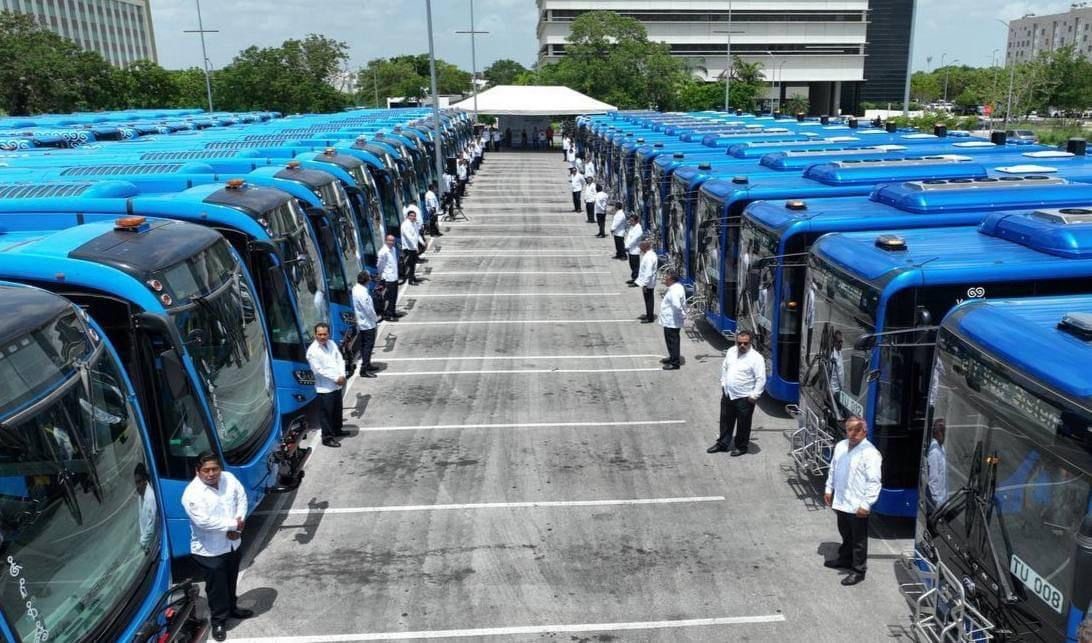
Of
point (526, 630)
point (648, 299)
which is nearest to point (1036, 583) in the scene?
point (526, 630)

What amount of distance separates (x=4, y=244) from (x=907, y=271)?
322 inches

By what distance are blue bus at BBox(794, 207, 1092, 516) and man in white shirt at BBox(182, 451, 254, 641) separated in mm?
5250

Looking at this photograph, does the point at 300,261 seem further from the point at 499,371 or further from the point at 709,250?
the point at 709,250

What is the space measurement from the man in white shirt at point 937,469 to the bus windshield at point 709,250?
7312mm

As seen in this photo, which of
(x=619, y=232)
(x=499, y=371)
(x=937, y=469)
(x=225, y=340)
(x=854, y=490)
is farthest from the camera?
(x=619, y=232)

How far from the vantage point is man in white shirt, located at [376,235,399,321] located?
49.4 feet

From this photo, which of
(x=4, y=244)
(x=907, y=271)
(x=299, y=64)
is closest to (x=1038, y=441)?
(x=907, y=271)

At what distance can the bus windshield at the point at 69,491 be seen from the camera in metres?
4.64

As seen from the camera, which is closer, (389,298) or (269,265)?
(269,265)

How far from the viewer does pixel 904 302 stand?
301 inches

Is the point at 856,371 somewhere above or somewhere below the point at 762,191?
below

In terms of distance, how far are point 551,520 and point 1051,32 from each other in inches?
6509

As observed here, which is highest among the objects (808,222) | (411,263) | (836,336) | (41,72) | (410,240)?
(41,72)

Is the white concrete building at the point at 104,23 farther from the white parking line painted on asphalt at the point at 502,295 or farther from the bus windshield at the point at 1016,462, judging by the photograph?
the bus windshield at the point at 1016,462
